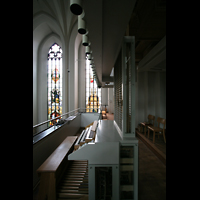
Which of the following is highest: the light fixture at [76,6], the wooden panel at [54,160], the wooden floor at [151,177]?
the light fixture at [76,6]

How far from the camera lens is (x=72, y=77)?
26.9ft

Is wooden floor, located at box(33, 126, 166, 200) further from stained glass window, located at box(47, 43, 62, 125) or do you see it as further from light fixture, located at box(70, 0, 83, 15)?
stained glass window, located at box(47, 43, 62, 125)

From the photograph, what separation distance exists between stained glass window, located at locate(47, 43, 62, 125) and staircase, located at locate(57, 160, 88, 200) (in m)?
8.58

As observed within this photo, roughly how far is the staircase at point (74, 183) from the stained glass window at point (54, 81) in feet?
28.1

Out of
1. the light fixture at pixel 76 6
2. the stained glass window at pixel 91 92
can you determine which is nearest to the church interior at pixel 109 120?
the light fixture at pixel 76 6

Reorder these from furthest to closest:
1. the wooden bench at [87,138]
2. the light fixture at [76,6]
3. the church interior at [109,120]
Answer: the wooden bench at [87,138] → the church interior at [109,120] → the light fixture at [76,6]

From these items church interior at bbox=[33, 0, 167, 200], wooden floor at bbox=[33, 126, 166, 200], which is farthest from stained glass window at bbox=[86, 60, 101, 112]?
wooden floor at bbox=[33, 126, 166, 200]

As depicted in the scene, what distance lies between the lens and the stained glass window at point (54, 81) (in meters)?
10.7

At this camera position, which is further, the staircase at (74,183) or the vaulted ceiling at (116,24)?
the staircase at (74,183)

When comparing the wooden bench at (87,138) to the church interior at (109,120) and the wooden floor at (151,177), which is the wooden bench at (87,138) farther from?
the wooden floor at (151,177)
